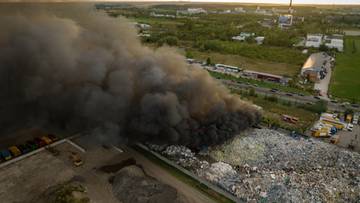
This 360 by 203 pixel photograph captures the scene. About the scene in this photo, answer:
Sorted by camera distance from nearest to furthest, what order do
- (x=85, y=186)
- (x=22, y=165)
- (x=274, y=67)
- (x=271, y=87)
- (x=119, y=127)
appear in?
(x=85, y=186) < (x=22, y=165) < (x=119, y=127) < (x=271, y=87) < (x=274, y=67)

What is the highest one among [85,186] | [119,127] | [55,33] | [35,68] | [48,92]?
[55,33]

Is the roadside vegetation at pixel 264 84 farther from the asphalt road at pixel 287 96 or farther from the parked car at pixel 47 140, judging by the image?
the parked car at pixel 47 140

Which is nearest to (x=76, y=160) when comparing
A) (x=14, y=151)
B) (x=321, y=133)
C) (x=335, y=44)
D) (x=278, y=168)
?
(x=14, y=151)

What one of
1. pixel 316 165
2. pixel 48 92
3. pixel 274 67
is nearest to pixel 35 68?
pixel 48 92

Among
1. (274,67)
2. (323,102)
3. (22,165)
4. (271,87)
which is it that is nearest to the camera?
(22,165)

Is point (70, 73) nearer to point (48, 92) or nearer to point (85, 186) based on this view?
point (48, 92)

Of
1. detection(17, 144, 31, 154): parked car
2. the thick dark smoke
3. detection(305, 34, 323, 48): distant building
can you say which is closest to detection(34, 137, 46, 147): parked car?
detection(17, 144, 31, 154): parked car

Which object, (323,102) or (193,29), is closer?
(323,102)

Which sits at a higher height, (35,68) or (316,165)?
(35,68)
